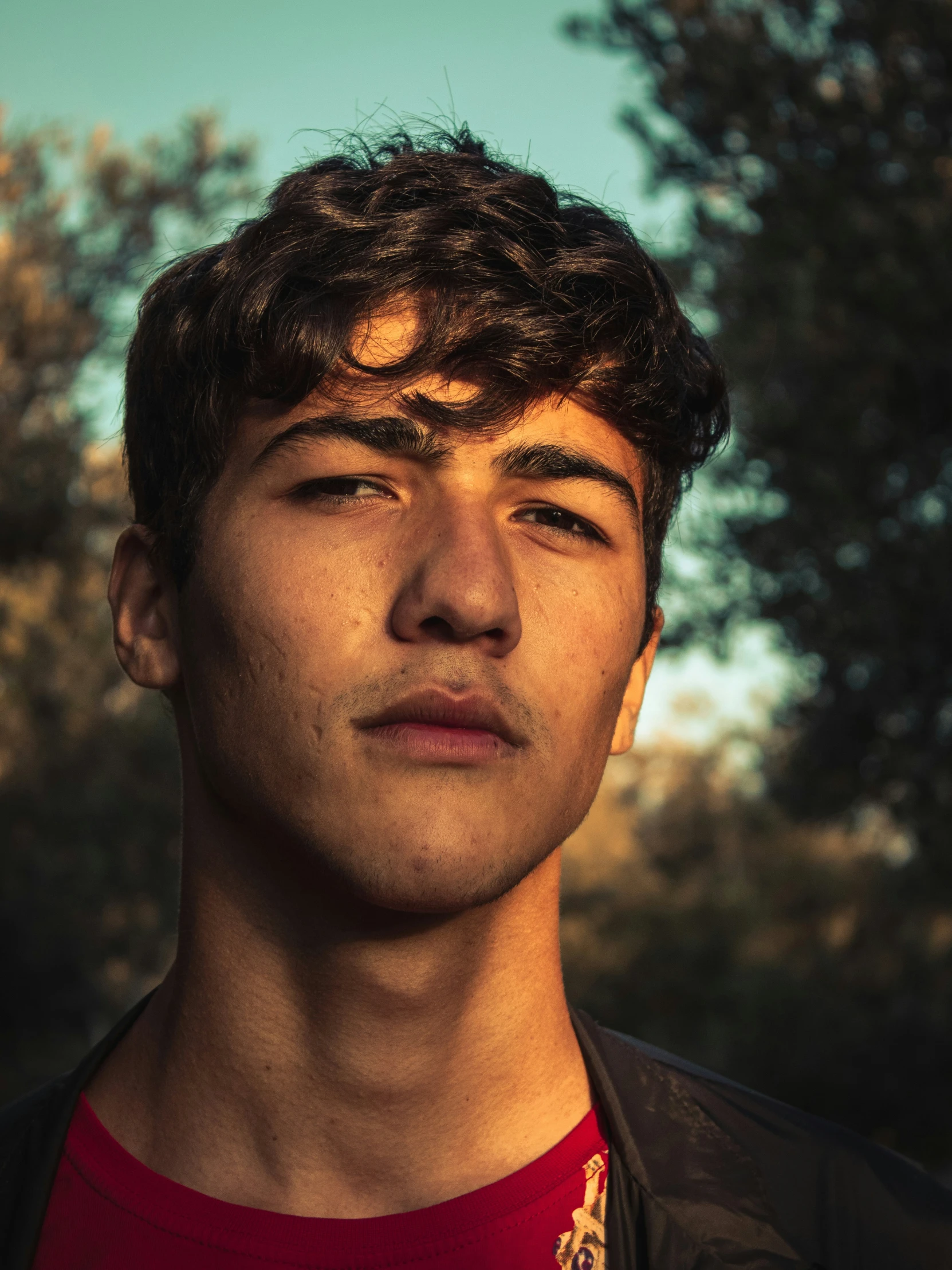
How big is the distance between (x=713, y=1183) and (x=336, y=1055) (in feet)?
2.29

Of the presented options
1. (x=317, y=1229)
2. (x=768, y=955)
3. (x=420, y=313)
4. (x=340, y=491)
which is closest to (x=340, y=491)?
(x=340, y=491)

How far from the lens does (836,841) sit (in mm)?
25281

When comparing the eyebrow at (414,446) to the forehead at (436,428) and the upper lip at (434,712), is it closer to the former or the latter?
the forehead at (436,428)

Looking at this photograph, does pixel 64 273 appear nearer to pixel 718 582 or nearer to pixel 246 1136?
pixel 718 582

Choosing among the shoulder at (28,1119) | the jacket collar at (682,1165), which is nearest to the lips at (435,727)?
the jacket collar at (682,1165)

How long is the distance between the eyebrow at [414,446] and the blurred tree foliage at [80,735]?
1232 centimetres

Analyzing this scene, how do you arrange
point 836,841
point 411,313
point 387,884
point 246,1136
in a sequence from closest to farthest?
point 387,884
point 246,1136
point 411,313
point 836,841

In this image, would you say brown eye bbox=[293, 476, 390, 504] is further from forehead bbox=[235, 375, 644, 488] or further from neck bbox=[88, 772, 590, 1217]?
neck bbox=[88, 772, 590, 1217]

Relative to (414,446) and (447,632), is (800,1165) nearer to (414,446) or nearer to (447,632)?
(447,632)

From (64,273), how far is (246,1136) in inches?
621

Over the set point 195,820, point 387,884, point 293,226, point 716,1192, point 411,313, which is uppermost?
point 293,226

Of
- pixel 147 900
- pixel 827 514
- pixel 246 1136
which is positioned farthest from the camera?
pixel 147 900

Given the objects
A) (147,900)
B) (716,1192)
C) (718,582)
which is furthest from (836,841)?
(716,1192)

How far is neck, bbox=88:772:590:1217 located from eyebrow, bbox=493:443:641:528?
720 millimetres
